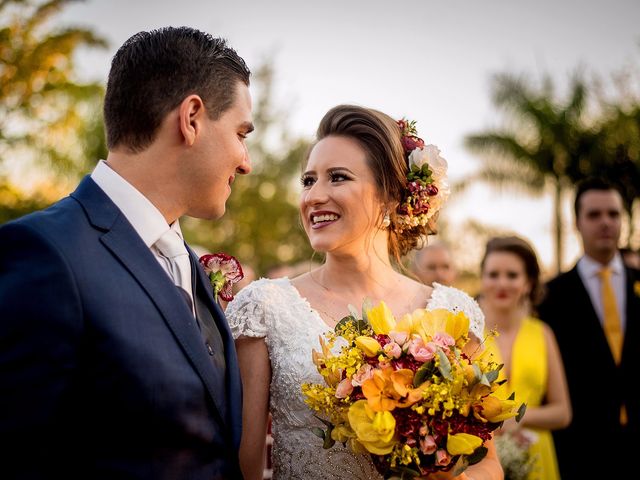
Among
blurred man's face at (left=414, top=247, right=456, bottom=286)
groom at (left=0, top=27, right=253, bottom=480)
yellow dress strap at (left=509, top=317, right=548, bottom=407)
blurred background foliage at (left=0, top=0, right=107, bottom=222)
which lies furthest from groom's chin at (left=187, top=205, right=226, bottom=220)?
blurred background foliage at (left=0, top=0, right=107, bottom=222)

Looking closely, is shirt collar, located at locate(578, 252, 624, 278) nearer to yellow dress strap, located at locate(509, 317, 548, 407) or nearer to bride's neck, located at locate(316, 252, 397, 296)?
yellow dress strap, located at locate(509, 317, 548, 407)

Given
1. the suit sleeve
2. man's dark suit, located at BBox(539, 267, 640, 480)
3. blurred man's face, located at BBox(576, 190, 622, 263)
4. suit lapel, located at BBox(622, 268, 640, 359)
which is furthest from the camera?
blurred man's face, located at BBox(576, 190, 622, 263)

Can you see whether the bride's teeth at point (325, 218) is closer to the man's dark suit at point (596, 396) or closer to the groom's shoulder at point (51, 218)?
the groom's shoulder at point (51, 218)

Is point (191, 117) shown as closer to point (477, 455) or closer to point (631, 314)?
point (477, 455)

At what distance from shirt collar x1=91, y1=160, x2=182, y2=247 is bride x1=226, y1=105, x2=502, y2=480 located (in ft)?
3.31

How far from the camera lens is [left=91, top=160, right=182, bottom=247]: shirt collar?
236cm

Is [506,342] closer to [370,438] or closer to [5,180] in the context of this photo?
[370,438]

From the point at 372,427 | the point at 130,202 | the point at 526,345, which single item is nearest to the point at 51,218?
the point at 130,202

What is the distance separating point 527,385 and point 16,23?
1547 centimetres

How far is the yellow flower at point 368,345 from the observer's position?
8.55 ft

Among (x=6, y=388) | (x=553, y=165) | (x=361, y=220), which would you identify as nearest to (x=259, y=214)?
(x=553, y=165)

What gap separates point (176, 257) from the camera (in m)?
2.53

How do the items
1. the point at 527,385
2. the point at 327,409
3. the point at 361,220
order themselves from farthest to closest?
the point at 527,385
the point at 361,220
the point at 327,409

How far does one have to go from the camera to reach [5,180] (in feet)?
51.4
